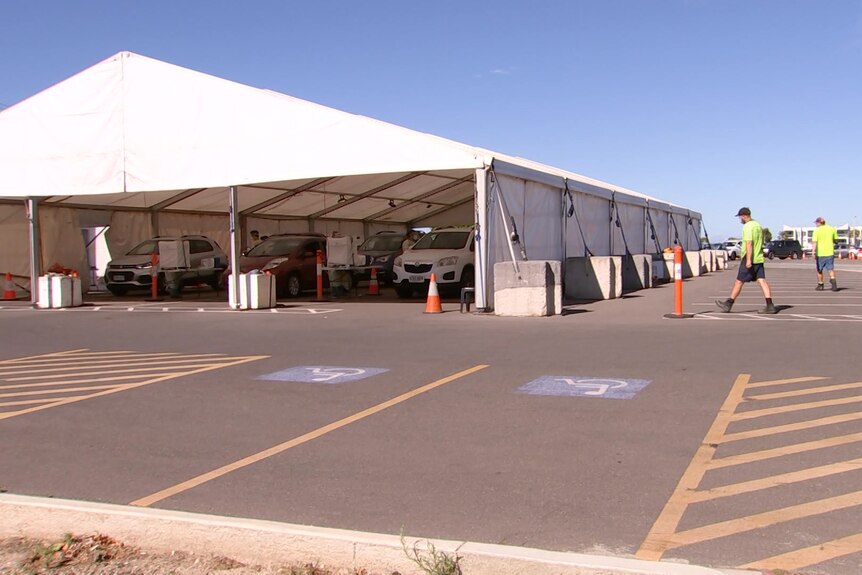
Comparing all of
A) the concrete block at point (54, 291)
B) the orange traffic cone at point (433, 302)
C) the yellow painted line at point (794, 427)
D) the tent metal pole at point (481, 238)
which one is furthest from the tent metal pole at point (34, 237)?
the yellow painted line at point (794, 427)

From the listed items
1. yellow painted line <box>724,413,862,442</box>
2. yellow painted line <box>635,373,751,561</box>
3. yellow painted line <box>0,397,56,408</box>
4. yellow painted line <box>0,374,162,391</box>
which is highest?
yellow painted line <box>0,374,162,391</box>

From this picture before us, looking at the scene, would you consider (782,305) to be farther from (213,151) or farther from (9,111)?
(9,111)

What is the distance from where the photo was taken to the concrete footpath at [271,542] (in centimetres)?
358

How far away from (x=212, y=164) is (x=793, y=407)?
556 inches

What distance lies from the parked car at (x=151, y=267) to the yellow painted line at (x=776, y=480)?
1967 centimetres

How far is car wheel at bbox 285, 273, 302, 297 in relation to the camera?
2164 cm

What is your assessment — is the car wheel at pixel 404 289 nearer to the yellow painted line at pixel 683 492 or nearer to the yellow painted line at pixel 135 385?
the yellow painted line at pixel 135 385

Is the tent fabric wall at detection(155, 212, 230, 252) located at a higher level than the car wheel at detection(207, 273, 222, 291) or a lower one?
higher

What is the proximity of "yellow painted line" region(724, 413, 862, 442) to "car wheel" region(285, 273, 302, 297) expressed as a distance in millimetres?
16725

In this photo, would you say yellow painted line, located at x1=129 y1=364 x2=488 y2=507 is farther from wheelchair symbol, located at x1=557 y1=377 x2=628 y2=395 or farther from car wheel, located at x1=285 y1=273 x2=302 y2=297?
car wheel, located at x1=285 y1=273 x2=302 y2=297

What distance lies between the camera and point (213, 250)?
24.6 metres

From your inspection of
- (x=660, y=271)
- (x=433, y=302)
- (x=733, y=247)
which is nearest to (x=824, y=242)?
(x=660, y=271)

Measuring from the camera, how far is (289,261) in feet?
71.2

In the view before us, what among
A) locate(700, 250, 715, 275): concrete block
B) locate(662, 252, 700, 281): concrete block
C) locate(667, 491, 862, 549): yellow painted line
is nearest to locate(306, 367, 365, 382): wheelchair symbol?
locate(667, 491, 862, 549): yellow painted line
